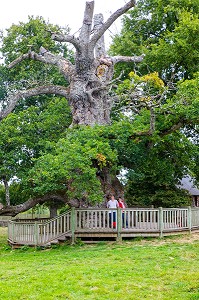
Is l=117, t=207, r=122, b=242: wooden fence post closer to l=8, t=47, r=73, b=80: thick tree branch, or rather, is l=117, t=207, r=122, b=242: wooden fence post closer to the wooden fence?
the wooden fence

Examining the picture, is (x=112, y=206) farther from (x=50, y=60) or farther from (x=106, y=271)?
(x=50, y=60)

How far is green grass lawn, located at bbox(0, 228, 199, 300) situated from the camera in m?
8.56

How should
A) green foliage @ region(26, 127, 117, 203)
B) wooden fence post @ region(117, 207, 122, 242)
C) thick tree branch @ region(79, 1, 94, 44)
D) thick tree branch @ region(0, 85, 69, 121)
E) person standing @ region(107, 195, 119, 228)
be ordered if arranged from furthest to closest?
thick tree branch @ region(0, 85, 69, 121) < thick tree branch @ region(79, 1, 94, 44) < person standing @ region(107, 195, 119, 228) < wooden fence post @ region(117, 207, 122, 242) < green foliage @ region(26, 127, 117, 203)

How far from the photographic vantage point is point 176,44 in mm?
22125

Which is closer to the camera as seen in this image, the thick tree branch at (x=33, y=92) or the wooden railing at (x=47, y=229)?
the wooden railing at (x=47, y=229)

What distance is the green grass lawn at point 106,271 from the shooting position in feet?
28.1

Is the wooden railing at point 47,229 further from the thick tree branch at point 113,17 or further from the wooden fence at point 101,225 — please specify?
the thick tree branch at point 113,17

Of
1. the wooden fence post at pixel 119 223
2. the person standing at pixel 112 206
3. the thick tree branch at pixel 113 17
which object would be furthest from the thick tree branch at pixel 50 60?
the wooden fence post at pixel 119 223

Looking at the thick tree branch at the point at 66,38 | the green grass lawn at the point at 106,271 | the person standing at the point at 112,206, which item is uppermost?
the thick tree branch at the point at 66,38

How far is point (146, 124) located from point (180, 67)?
7681 mm

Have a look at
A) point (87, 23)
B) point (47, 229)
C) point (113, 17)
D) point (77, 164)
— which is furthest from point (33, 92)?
point (77, 164)

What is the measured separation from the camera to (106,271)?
10742 millimetres

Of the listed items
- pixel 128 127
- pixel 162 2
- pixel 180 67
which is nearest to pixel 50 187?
pixel 128 127

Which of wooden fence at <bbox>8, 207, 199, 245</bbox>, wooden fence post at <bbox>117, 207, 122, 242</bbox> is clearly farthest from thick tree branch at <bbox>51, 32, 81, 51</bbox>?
wooden fence post at <bbox>117, 207, 122, 242</bbox>
